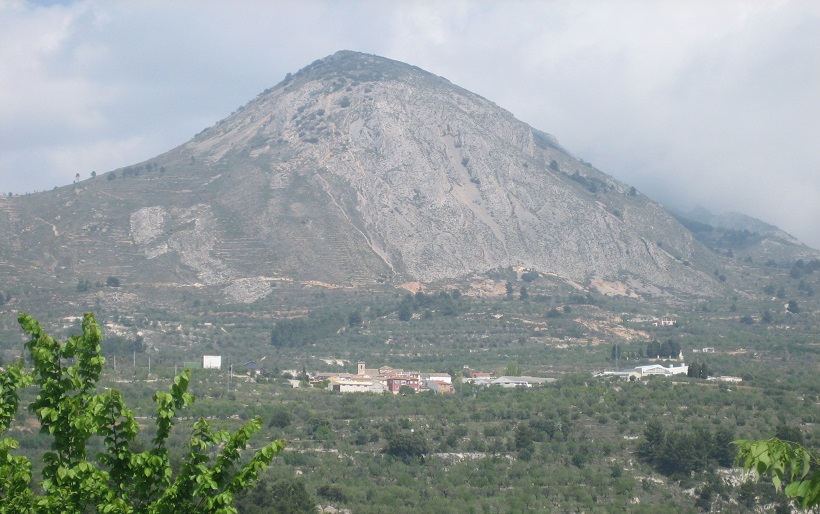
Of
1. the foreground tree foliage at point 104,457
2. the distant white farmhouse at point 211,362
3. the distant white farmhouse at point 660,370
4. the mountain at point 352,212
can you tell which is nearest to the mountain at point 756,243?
the mountain at point 352,212

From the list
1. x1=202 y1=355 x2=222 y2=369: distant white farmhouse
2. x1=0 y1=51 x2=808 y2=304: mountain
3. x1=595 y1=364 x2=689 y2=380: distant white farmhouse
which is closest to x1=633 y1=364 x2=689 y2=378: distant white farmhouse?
x1=595 y1=364 x2=689 y2=380: distant white farmhouse

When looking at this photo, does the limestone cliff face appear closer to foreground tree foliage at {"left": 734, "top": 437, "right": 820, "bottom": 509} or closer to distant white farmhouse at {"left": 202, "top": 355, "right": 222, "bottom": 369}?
distant white farmhouse at {"left": 202, "top": 355, "right": 222, "bottom": 369}

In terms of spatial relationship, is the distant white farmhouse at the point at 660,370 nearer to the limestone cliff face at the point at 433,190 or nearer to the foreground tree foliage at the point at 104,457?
the limestone cliff face at the point at 433,190

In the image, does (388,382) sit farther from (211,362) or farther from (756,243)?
(756,243)

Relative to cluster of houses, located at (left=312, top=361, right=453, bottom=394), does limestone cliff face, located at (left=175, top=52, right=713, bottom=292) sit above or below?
above

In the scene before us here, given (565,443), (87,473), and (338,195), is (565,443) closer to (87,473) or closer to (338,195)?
(87,473)

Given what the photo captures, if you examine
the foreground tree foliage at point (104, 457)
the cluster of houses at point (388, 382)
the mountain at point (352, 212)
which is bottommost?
the cluster of houses at point (388, 382)

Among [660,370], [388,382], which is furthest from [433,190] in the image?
[388,382]
